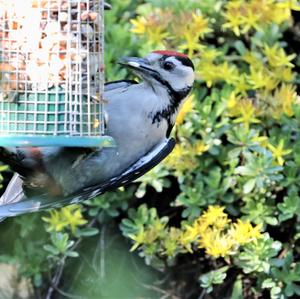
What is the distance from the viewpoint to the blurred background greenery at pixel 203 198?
4.28 meters

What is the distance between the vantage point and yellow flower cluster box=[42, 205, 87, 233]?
435 cm

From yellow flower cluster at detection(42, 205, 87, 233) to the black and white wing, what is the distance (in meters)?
0.85

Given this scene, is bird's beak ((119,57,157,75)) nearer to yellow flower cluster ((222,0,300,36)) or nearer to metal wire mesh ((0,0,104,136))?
metal wire mesh ((0,0,104,136))

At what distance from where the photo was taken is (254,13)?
14.8ft

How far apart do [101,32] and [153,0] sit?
4.64 ft

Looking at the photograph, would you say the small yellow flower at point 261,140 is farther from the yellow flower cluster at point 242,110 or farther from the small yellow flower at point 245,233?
the small yellow flower at point 245,233

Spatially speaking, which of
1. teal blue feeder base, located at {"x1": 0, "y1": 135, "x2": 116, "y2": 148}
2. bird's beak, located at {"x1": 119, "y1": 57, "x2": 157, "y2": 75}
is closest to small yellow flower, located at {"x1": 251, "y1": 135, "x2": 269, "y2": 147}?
bird's beak, located at {"x1": 119, "y1": 57, "x2": 157, "y2": 75}

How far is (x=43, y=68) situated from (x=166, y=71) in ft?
1.86

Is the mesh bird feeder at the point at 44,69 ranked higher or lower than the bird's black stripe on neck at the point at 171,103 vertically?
higher

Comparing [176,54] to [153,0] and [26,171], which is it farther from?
[153,0]

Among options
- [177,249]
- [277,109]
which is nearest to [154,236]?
[177,249]

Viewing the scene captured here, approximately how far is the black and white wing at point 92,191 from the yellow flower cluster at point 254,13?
107 cm

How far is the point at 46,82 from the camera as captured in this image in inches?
122

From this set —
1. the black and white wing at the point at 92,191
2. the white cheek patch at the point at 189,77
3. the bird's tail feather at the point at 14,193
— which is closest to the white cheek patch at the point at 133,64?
the white cheek patch at the point at 189,77
